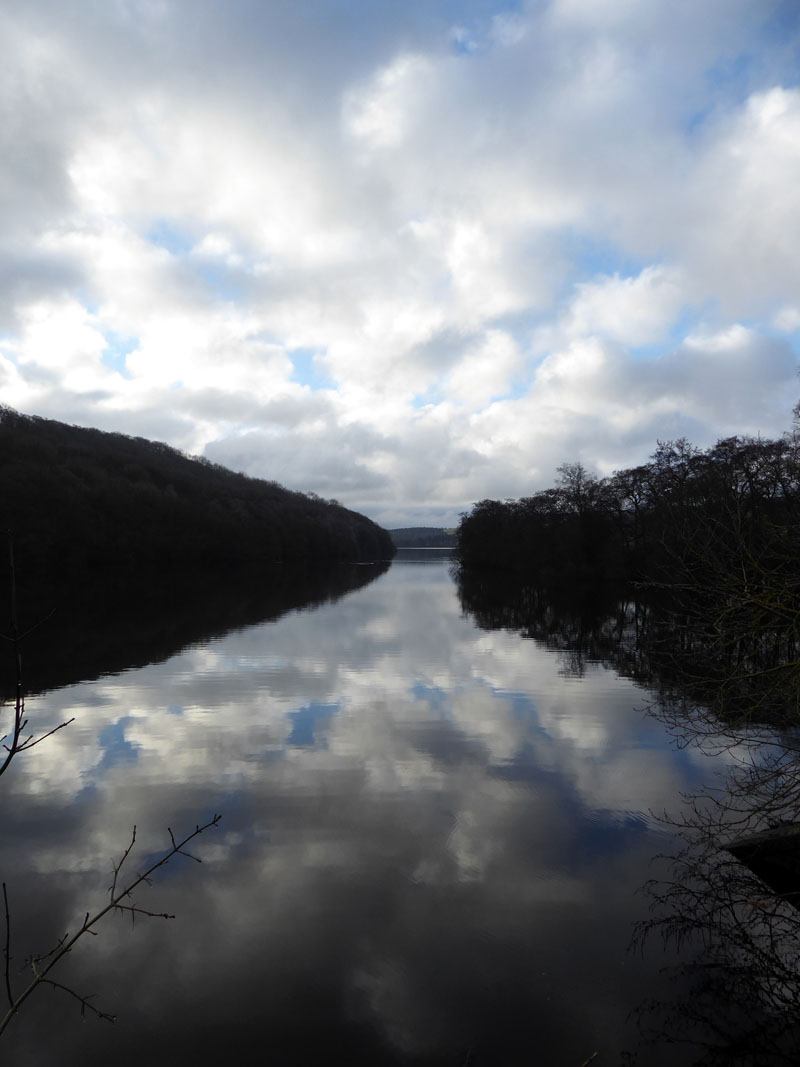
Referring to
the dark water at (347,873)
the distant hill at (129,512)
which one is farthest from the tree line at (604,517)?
the distant hill at (129,512)

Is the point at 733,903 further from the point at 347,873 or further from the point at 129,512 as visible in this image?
the point at 129,512

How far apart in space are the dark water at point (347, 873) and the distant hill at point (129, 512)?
1511 inches

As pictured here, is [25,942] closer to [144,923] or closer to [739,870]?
[144,923]

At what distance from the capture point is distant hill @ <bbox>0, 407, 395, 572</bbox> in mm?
63781

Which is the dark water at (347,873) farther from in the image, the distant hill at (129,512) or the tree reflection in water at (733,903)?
the distant hill at (129,512)

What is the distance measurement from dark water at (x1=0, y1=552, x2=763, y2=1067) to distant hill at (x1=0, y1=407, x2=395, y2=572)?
3839 cm

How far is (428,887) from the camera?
714cm

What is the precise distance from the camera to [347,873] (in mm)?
7395

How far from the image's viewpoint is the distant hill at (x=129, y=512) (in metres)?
63.8

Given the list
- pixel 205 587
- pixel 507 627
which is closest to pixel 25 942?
pixel 507 627

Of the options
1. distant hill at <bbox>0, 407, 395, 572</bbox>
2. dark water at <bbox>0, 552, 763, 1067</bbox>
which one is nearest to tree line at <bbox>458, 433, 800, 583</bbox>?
dark water at <bbox>0, 552, 763, 1067</bbox>

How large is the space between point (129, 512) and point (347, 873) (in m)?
76.8

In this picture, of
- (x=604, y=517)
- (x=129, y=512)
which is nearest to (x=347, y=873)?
(x=604, y=517)

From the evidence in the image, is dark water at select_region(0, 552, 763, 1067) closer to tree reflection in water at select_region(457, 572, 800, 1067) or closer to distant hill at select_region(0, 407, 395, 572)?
tree reflection in water at select_region(457, 572, 800, 1067)
